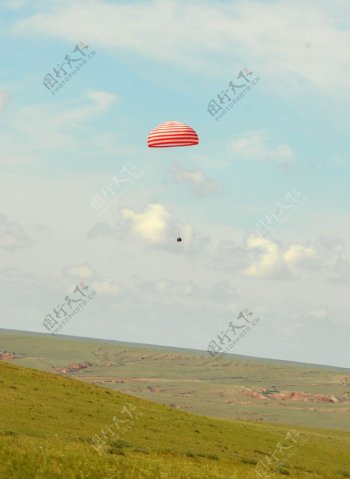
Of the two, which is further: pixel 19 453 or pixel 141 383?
pixel 141 383

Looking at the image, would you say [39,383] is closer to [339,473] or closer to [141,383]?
[339,473]

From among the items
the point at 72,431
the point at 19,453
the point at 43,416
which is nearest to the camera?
the point at 19,453

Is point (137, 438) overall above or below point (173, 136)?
below

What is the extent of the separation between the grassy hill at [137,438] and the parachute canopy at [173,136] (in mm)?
19866

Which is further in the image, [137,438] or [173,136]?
[173,136]

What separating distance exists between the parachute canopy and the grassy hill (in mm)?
19866

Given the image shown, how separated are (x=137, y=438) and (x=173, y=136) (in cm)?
2292

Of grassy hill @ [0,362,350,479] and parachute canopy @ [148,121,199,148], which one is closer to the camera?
grassy hill @ [0,362,350,479]

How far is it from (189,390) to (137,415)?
126 meters

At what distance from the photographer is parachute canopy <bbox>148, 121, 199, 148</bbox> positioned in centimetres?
6034

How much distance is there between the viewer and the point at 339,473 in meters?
51.2

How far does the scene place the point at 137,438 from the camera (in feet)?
160

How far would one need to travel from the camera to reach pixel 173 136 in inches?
2377

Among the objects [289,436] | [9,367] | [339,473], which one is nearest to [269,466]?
[339,473]
